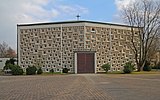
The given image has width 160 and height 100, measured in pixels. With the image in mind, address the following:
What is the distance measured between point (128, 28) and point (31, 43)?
2143 centimetres

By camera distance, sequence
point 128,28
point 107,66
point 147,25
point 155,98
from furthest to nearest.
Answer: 1. point 128,28
2. point 147,25
3. point 107,66
4. point 155,98

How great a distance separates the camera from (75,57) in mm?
57844

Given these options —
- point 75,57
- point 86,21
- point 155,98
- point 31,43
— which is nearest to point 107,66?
point 75,57

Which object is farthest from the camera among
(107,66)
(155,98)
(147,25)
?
(147,25)

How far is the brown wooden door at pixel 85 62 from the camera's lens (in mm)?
58219

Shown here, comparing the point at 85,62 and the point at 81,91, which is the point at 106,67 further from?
the point at 81,91

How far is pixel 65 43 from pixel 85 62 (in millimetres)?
5535

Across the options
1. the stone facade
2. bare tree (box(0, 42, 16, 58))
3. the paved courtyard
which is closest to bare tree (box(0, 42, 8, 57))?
bare tree (box(0, 42, 16, 58))

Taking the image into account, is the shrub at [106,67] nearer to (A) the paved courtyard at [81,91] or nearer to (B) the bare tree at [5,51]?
(A) the paved courtyard at [81,91]

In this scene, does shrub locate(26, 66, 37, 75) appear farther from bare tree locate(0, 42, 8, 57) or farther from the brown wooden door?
bare tree locate(0, 42, 8, 57)

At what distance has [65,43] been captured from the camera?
194 feet

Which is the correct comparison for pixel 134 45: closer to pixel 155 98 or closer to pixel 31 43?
pixel 31 43

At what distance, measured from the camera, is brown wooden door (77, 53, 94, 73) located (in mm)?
58219

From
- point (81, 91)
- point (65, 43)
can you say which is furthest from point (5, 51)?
point (81, 91)
